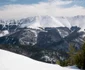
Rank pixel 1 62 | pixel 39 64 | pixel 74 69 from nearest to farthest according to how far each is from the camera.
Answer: pixel 1 62, pixel 39 64, pixel 74 69

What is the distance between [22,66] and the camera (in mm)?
22203

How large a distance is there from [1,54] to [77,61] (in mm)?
11315

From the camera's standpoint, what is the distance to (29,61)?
2408 centimetres

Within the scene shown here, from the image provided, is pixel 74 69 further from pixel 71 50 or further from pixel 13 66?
pixel 71 50

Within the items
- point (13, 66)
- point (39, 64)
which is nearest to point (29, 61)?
point (39, 64)

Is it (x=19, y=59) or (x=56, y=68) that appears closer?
(x=19, y=59)

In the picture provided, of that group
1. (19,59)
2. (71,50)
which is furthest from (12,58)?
(71,50)

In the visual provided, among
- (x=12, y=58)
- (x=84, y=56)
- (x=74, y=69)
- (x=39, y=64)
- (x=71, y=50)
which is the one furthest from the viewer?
(x=71, y=50)

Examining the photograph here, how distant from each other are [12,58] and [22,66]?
147 cm

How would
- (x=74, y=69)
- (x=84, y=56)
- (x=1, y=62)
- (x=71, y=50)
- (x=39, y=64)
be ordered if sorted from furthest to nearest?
1. (x=71, y=50)
2. (x=84, y=56)
3. (x=74, y=69)
4. (x=39, y=64)
5. (x=1, y=62)

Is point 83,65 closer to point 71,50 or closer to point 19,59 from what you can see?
point 19,59

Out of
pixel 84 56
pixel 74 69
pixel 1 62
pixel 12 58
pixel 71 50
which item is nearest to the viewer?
pixel 1 62

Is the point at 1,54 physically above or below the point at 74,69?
above

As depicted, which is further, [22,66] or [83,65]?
[83,65]
